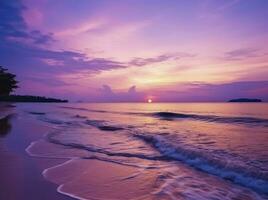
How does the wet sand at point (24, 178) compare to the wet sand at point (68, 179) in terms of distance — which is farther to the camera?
the wet sand at point (68, 179)

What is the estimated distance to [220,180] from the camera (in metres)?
7.55

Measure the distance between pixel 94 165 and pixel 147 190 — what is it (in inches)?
114

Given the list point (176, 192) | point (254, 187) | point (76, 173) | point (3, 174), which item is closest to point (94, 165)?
point (76, 173)

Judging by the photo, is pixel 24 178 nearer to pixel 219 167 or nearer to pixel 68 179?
pixel 68 179

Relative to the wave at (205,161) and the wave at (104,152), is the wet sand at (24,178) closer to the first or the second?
the wave at (104,152)

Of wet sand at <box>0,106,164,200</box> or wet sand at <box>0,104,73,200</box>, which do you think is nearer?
wet sand at <box>0,104,73,200</box>

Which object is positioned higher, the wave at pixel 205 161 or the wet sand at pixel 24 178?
the wet sand at pixel 24 178

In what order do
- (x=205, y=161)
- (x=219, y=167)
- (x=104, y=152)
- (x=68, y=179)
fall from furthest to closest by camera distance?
(x=104, y=152) → (x=205, y=161) → (x=219, y=167) → (x=68, y=179)

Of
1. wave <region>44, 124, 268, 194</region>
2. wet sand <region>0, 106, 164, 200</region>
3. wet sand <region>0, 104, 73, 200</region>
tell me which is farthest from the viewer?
wave <region>44, 124, 268, 194</region>

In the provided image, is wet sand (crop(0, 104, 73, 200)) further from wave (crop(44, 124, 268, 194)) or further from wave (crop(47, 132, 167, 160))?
wave (crop(44, 124, 268, 194))

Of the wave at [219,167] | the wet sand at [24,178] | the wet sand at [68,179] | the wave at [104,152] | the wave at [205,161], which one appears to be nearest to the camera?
the wet sand at [24,178]

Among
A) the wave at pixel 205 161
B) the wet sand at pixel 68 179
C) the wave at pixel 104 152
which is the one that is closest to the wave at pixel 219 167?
the wave at pixel 205 161

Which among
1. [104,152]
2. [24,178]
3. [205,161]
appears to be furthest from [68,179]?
[205,161]

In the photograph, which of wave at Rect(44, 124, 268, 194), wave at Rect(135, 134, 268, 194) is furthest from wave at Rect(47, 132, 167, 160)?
wave at Rect(135, 134, 268, 194)
